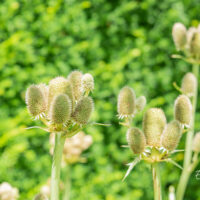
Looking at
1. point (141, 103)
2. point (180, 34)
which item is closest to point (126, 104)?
point (141, 103)

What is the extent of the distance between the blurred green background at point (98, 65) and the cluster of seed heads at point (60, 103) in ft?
7.89

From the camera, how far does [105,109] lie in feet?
12.0

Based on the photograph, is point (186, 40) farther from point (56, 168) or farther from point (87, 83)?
point (56, 168)

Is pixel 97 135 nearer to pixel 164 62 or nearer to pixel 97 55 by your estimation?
pixel 97 55

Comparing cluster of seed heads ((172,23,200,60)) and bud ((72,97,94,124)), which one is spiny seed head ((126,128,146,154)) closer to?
bud ((72,97,94,124))

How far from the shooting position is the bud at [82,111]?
2.78 ft

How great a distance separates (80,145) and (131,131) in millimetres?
1143

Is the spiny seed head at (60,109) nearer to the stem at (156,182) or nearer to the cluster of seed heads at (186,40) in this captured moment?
the stem at (156,182)

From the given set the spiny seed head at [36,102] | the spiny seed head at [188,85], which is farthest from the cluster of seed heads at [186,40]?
the spiny seed head at [36,102]

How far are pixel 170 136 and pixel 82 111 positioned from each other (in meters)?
0.20

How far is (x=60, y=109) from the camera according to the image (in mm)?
798

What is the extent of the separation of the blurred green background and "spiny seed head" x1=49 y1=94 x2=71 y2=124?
2461 millimetres

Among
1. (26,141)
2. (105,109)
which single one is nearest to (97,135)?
(105,109)

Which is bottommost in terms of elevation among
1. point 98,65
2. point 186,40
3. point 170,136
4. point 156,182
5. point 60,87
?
point 156,182
